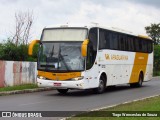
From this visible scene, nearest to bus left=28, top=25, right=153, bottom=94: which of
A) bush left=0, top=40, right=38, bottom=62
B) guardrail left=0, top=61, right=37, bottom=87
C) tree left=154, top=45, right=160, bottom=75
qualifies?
guardrail left=0, top=61, right=37, bottom=87

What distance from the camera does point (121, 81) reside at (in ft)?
86.7

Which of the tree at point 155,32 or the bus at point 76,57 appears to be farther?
the tree at point 155,32

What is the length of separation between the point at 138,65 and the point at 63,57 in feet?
30.8

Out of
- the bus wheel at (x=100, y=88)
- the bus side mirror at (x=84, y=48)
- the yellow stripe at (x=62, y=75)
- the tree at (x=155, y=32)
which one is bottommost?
the bus wheel at (x=100, y=88)

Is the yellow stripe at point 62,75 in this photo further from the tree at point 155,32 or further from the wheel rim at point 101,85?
the tree at point 155,32

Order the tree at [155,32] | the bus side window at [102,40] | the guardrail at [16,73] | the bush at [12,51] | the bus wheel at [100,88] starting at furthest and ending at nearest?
the tree at [155,32] < the bush at [12,51] < the guardrail at [16,73] < the bus wheel at [100,88] < the bus side window at [102,40]

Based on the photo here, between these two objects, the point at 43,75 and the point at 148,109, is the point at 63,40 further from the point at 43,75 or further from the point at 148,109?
the point at 148,109

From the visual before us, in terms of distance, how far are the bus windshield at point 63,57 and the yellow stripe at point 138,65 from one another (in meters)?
7.82

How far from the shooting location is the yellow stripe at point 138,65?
28562mm

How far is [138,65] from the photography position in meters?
29.4

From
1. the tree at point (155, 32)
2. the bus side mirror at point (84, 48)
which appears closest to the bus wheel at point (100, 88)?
the bus side mirror at point (84, 48)

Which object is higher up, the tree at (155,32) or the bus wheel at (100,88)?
the tree at (155,32)

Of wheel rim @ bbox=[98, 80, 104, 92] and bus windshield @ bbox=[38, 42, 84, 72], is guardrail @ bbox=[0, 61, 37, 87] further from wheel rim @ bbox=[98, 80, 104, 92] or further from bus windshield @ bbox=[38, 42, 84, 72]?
wheel rim @ bbox=[98, 80, 104, 92]

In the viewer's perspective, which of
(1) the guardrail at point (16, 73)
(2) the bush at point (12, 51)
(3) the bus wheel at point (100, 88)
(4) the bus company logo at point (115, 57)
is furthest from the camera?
(2) the bush at point (12, 51)
